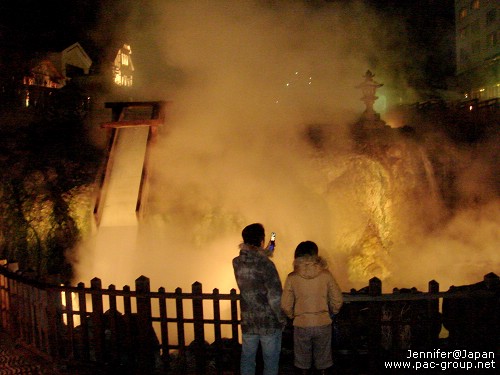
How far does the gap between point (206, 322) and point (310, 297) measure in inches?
41.5

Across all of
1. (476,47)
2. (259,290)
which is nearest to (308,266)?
(259,290)

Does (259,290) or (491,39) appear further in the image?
(491,39)

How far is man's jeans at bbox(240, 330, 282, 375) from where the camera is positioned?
2699 millimetres

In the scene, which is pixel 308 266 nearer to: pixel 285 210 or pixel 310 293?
pixel 310 293

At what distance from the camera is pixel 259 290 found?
8.70ft

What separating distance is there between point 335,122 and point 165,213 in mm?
4469

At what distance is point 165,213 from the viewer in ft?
24.5

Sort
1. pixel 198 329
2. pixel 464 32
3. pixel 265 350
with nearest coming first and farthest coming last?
pixel 265 350 < pixel 198 329 < pixel 464 32

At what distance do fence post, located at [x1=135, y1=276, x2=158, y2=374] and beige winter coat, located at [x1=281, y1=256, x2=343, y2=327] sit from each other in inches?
49.1

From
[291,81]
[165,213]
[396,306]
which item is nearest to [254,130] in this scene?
[165,213]

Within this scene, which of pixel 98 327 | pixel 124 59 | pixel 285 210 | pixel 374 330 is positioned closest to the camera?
pixel 374 330

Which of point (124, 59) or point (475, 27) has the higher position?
point (475, 27)

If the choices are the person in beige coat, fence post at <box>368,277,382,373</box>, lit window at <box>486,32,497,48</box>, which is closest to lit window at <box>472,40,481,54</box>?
lit window at <box>486,32,497,48</box>

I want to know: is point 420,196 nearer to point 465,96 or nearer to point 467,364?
point 467,364
